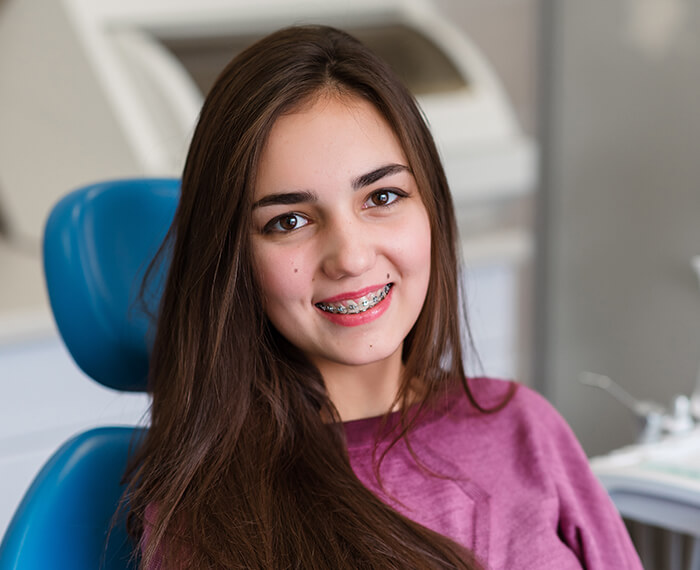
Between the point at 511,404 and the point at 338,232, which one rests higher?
the point at 338,232

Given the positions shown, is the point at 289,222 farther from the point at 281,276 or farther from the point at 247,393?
the point at 247,393

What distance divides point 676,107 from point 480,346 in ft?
2.17

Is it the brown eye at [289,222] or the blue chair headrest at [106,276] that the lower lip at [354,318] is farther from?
the blue chair headrest at [106,276]

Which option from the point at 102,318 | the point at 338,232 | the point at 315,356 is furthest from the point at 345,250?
the point at 102,318

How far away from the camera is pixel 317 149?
36.7 inches

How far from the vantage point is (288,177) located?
3.04ft

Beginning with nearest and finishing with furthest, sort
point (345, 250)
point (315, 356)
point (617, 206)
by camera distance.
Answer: point (345, 250)
point (315, 356)
point (617, 206)

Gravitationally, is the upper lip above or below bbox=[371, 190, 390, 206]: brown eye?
below

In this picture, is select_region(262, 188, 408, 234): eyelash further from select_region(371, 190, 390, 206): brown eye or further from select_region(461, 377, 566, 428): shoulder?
select_region(461, 377, 566, 428): shoulder

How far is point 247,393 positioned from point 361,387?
Answer: 0.14 meters

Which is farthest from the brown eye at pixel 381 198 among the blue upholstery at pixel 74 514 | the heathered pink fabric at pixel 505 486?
the blue upholstery at pixel 74 514

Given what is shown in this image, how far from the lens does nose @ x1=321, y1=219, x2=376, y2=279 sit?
925 millimetres

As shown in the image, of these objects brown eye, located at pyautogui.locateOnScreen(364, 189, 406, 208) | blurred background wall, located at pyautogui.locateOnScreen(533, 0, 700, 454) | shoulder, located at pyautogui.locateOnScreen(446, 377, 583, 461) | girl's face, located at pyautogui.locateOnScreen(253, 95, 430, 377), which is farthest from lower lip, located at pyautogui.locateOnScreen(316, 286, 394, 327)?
blurred background wall, located at pyautogui.locateOnScreen(533, 0, 700, 454)

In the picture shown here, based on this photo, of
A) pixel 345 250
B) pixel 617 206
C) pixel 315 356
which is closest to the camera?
pixel 345 250
